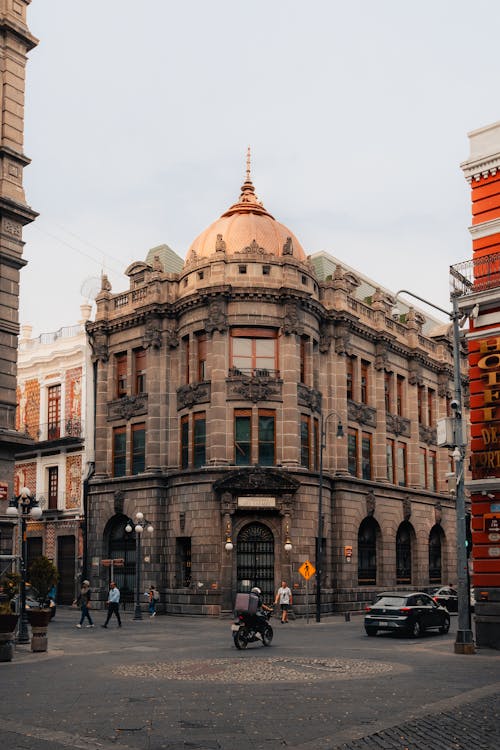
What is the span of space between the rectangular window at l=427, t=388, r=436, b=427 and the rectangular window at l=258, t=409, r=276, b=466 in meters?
17.7

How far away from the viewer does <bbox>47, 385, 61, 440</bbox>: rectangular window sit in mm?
51062

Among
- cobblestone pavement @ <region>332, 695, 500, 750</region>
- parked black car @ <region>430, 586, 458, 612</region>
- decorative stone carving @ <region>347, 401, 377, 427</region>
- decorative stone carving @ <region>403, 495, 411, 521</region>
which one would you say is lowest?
parked black car @ <region>430, 586, 458, 612</region>

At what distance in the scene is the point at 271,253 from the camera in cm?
4409

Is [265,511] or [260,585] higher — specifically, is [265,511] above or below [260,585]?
above

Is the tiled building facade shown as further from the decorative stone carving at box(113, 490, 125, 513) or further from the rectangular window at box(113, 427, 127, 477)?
the decorative stone carving at box(113, 490, 125, 513)

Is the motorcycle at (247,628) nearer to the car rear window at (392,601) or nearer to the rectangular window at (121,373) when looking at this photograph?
the car rear window at (392,601)

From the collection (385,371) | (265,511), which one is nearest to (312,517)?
(265,511)

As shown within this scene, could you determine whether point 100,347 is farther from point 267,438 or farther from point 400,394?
point 400,394

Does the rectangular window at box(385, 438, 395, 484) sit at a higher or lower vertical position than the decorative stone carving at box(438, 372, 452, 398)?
lower

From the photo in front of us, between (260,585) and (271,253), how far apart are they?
54.4ft

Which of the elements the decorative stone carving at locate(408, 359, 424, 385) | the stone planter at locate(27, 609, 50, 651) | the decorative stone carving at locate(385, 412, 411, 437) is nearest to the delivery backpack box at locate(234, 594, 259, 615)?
the stone planter at locate(27, 609, 50, 651)

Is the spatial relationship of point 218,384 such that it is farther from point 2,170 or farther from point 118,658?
point 118,658

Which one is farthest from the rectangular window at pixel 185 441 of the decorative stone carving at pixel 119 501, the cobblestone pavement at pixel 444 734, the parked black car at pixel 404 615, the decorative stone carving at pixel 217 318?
the cobblestone pavement at pixel 444 734

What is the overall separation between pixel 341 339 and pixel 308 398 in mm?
4902
